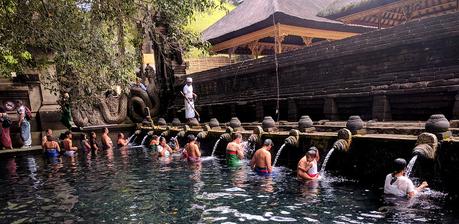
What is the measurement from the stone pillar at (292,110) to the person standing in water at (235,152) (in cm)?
383

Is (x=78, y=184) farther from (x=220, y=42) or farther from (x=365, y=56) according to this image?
(x=220, y=42)

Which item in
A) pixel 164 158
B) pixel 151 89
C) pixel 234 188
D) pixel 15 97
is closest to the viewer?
pixel 234 188

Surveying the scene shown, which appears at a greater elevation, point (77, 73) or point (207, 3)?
point (207, 3)

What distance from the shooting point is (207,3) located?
9.61 m

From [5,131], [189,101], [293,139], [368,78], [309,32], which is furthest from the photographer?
[309,32]

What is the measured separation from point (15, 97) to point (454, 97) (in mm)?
18593

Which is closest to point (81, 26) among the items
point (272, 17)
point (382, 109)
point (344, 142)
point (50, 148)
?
point (344, 142)

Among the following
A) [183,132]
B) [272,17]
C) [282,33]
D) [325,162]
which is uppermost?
[272,17]

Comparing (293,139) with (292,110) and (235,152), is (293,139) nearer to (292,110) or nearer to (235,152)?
(235,152)

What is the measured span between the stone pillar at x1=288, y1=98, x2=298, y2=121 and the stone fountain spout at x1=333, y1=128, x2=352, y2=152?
559cm

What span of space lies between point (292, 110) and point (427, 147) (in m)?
7.80

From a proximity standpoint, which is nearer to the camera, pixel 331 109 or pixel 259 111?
pixel 331 109

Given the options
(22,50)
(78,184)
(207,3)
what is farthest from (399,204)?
(22,50)

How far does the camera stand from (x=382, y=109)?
10.9 metres
